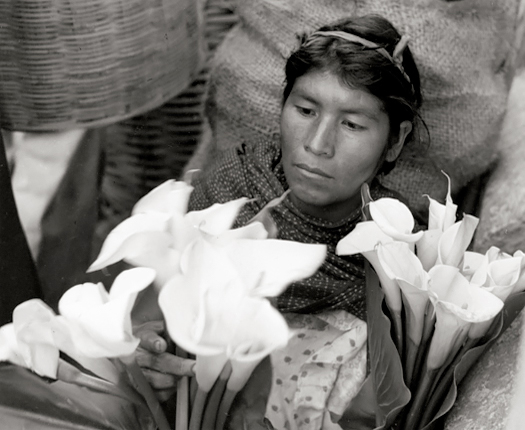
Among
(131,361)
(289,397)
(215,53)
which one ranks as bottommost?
(289,397)

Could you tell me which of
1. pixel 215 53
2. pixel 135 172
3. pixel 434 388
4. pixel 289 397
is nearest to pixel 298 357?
pixel 289 397

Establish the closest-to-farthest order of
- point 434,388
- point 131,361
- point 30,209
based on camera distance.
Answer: point 131,361 < point 434,388 < point 30,209

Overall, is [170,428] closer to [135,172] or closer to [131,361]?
[131,361]

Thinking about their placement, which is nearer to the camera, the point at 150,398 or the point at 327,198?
the point at 150,398

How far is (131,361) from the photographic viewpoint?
0.70 metres

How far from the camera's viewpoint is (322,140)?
0.80m

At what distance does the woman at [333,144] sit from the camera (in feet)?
2.66

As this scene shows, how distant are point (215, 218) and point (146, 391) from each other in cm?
20

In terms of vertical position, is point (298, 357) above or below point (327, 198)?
below

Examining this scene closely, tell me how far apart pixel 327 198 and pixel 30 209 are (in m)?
0.40

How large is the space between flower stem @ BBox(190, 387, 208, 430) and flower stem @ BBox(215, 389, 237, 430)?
0.02m

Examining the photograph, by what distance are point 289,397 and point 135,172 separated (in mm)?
368

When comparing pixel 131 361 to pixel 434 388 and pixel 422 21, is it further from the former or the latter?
pixel 422 21

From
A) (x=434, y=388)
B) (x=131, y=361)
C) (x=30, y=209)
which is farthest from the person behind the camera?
(x=30, y=209)
